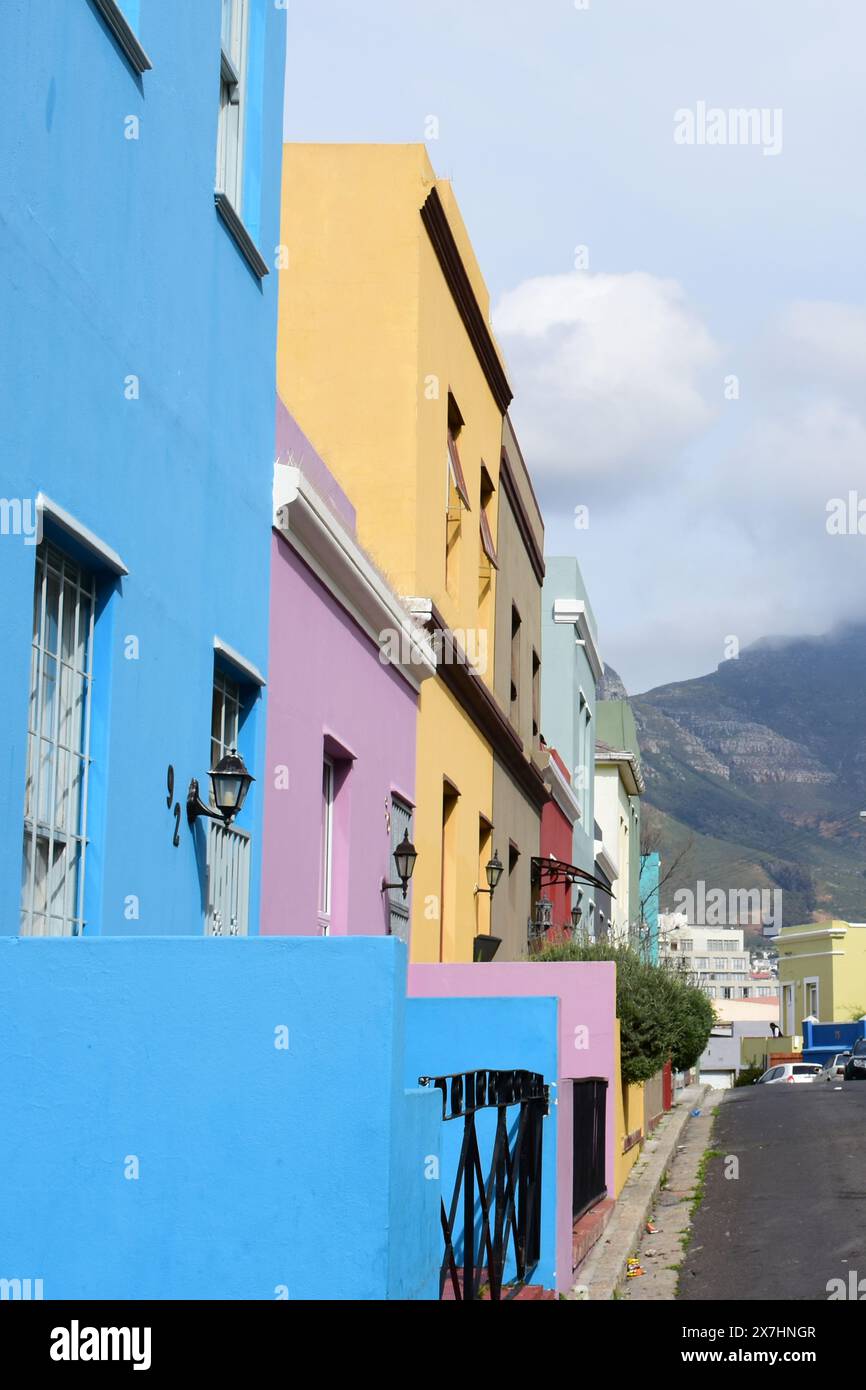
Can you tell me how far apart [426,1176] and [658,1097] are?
22.0m

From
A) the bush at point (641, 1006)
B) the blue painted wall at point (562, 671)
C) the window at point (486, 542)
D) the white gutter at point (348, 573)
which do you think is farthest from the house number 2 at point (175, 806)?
the blue painted wall at point (562, 671)

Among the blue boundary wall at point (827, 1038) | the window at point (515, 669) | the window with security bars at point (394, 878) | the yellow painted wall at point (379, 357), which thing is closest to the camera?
the window with security bars at point (394, 878)

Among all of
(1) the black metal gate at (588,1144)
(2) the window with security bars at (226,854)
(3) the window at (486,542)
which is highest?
(3) the window at (486,542)

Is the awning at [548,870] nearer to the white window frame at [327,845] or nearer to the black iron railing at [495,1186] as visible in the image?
the white window frame at [327,845]

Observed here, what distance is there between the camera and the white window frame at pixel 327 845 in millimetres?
12195

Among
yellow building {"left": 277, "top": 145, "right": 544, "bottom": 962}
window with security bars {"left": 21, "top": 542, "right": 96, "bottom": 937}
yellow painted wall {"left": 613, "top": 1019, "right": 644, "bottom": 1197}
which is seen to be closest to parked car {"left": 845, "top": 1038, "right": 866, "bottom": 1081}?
yellow painted wall {"left": 613, "top": 1019, "right": 644, "bottom": 1197}

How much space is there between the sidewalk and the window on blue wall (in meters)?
6.08

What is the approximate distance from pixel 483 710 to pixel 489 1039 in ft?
30.3

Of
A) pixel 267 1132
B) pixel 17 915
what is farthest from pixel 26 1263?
pixel 17 915

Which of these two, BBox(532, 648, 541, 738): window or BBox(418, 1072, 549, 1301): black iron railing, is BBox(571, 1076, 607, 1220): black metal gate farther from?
BBox(532, 648, 541, 738): window

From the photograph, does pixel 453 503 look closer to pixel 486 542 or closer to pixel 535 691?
pixel 486 542

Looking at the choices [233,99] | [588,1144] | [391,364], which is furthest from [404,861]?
[233,99]

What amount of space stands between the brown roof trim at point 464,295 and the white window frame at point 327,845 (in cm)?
601

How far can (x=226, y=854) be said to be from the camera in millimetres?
9031
